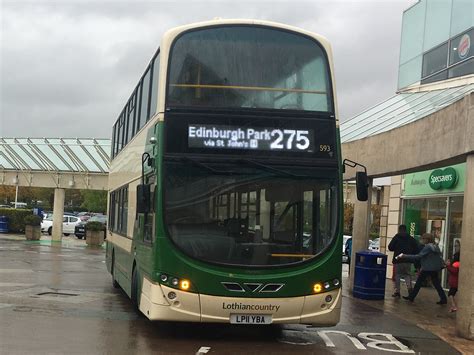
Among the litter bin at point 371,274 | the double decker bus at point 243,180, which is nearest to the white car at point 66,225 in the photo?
the litter bin at point 371,274

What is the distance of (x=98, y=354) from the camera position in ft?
24.9

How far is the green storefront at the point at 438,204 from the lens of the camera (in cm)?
1655

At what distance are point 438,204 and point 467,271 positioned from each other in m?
8.37

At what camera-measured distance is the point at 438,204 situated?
18.0 meters

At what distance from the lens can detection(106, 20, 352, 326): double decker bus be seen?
8164 millimetres

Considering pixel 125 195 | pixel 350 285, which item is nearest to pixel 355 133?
pixel 350 285

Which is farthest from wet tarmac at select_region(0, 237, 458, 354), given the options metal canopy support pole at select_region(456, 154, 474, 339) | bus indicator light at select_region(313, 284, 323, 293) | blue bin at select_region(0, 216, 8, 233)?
blue bin at select_region(0, 216, 8, 233)

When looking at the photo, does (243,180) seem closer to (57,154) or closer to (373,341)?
(373,341)

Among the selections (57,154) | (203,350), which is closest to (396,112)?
(203,350)

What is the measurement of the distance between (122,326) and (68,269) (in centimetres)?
1044

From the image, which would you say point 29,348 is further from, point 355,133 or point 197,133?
point 355,133

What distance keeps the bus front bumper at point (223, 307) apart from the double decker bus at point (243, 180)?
1 cm

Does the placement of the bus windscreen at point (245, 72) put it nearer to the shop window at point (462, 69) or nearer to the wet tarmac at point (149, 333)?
the wet tarmac at point (149, 333)

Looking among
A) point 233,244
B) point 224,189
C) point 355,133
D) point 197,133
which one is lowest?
point 233,244
